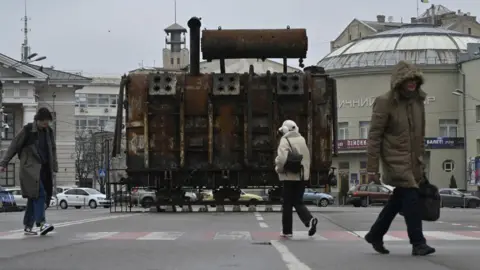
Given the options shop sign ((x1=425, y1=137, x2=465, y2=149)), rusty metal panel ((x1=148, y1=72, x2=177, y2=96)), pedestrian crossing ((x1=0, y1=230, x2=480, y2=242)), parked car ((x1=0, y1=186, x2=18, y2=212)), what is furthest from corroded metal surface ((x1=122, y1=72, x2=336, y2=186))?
shop sign ((x1=425, y1=137, x2=465, y2=149))

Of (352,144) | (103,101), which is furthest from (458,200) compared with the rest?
(103,101)

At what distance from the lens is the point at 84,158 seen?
95.1 metres

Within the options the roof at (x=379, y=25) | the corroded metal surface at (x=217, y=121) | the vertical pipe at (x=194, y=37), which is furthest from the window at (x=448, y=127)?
the corroded metal surface at (x=217, y=121)

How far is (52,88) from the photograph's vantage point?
268ft

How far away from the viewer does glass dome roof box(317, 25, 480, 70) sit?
73.8 m

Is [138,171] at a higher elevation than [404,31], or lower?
lower

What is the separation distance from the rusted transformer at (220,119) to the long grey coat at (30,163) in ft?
36.9

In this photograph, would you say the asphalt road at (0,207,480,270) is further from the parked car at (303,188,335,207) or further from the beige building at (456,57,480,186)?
the beige building at (456,57,480,186)

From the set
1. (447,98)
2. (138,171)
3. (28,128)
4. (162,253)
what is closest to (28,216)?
(28,128)

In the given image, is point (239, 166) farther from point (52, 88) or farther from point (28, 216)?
point (52, 88)

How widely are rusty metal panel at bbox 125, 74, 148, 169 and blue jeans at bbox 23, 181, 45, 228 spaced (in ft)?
37.4

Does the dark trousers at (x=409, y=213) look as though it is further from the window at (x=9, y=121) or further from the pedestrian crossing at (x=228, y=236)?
the window at (x=9, y=121)

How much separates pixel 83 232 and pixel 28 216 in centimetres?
139

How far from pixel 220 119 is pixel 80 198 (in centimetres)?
3942
